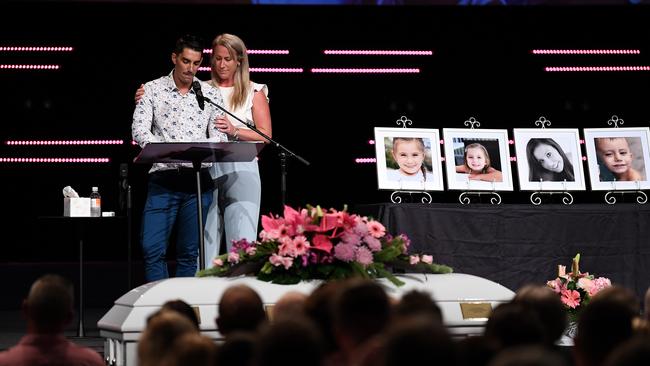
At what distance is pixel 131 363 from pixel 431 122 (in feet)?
17.6

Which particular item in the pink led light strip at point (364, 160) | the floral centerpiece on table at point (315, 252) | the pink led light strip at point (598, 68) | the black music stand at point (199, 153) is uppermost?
the pink led light strip at point (598, 68)

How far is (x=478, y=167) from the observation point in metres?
6.68

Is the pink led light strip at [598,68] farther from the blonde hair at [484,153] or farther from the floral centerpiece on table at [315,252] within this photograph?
the floral centerpiece on table at [315,252]

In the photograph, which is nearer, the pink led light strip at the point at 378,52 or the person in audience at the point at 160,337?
the person in audience at the point at 160,337

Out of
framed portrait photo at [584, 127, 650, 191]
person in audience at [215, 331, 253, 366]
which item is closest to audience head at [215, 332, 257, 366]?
person in audience at [215, 331, 253, 366]

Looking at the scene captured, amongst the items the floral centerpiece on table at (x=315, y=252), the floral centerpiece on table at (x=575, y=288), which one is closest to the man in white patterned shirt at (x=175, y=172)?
the floral centerpiece on table at (x=315, y=252)

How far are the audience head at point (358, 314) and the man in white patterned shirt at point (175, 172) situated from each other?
3.27m

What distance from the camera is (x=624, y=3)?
8.52 m

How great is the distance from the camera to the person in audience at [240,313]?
284 centimetres

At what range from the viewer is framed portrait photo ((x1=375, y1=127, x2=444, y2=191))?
6445mm

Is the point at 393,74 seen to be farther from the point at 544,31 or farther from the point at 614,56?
the point at 614,56

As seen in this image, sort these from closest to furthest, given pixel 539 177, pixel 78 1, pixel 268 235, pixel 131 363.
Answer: pixel 131 363
pixel 268 235
pixel 539 177
pixel 78 1

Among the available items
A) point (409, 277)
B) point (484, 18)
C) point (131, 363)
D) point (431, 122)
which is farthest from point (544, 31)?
point (131, 363)

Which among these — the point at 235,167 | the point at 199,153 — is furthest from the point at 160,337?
the point at 235,167
